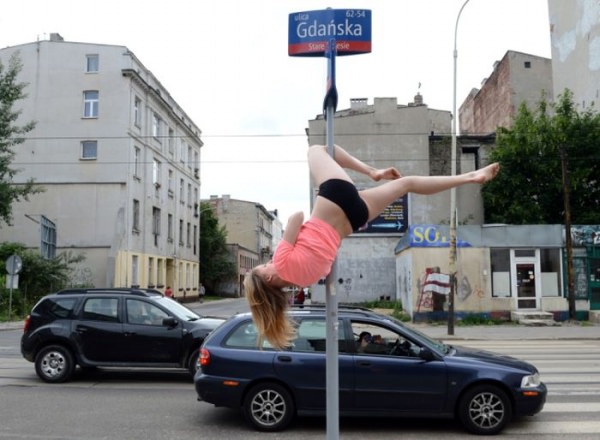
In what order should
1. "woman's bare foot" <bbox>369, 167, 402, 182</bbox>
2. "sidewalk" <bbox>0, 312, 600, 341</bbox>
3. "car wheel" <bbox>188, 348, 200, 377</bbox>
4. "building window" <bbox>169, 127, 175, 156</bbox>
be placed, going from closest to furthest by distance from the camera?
"woman's bare foot" <bbox>369, 167, 402, 182</bbox> < "car wheel" <bbox>188, 348, 200, 377</bbox> < "sidewalk" <bbox>0, 312, 600, 341</bbox> < "building window" <bbox>169, 127, 175, 156</bbox>

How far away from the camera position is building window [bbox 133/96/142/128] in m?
39.0

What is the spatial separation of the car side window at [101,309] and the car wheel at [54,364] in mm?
757

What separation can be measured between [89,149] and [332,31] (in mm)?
37571

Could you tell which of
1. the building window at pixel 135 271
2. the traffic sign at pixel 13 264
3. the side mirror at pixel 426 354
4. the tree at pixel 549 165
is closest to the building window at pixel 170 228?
the building window at pixel 135 271

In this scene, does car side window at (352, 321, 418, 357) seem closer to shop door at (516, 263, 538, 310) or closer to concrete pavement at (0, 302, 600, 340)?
concrete pavement at (0, 302, 600, 340)

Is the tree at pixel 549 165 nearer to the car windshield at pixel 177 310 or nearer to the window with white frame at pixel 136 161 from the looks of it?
the window with white frame at pixel 136 161

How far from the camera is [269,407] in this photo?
7.35 metres

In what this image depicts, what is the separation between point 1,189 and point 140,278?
1341 centimetres

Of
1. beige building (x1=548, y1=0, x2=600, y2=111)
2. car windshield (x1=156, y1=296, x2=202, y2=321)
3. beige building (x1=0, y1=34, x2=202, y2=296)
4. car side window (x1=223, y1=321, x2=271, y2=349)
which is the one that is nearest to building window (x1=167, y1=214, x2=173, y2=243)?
beige building (x1=0, y1=34, x2=202, y2=296)

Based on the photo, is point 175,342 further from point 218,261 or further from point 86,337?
point 218,261

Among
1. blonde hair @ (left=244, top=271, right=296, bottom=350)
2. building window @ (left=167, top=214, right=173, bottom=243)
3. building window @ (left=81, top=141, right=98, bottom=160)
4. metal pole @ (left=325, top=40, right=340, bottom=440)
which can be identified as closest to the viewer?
metal pole @ (left=325, top=40, right=340, bottom=440)

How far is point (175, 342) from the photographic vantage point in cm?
1034

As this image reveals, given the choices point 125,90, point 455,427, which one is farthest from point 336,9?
point 125,90

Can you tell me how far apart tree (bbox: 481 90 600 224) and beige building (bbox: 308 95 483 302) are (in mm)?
4698
